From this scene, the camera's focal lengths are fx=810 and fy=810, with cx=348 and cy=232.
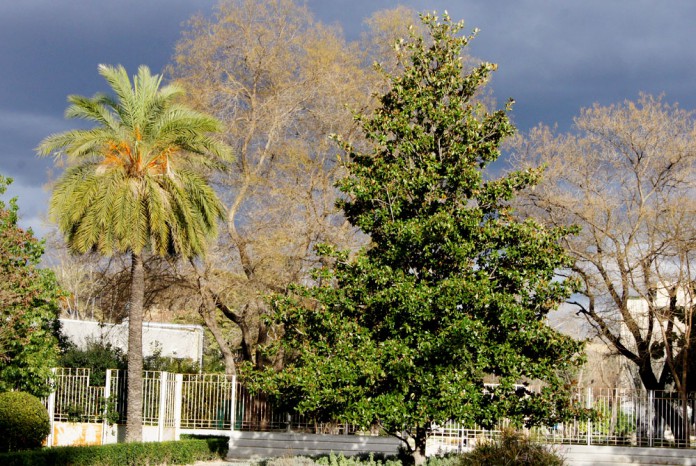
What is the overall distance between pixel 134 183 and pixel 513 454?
39.7 feet

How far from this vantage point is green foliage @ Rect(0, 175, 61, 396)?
2081cm

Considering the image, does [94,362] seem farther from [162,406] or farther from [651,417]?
[651,417]

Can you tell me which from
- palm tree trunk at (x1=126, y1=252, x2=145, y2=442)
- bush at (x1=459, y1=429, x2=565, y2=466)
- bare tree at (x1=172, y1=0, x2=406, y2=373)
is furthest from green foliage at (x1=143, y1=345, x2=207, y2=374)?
bush at (x1=459, y1=429, x2=565, y2=466)

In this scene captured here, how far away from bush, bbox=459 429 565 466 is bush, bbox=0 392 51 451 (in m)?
11.8

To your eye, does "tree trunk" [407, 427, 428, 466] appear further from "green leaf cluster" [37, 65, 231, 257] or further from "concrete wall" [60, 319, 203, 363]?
"concrete wall" [60, 319, 203, 363]

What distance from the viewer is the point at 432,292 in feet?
46.6

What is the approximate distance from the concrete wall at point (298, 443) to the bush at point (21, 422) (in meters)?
5.28

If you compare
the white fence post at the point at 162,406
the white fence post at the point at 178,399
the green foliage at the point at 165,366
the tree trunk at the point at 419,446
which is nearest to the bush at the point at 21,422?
the white fence post at the point at 162,406

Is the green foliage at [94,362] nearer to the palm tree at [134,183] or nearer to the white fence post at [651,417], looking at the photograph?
the palm tree at [134,183]

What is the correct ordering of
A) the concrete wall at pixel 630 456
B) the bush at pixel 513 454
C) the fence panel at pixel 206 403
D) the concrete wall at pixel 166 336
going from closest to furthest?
the bush at pixel 513 454, the concrete wall at pixel 630 456, the fence panel at pixel 206 403, the concrete wall at pixel 166 336

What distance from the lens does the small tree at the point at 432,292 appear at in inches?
558

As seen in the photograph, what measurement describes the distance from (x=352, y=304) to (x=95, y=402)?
453 inches

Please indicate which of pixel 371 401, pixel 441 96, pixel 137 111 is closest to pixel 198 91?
pixel 137 111

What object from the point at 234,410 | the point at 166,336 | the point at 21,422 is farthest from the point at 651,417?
the point at 166,336
